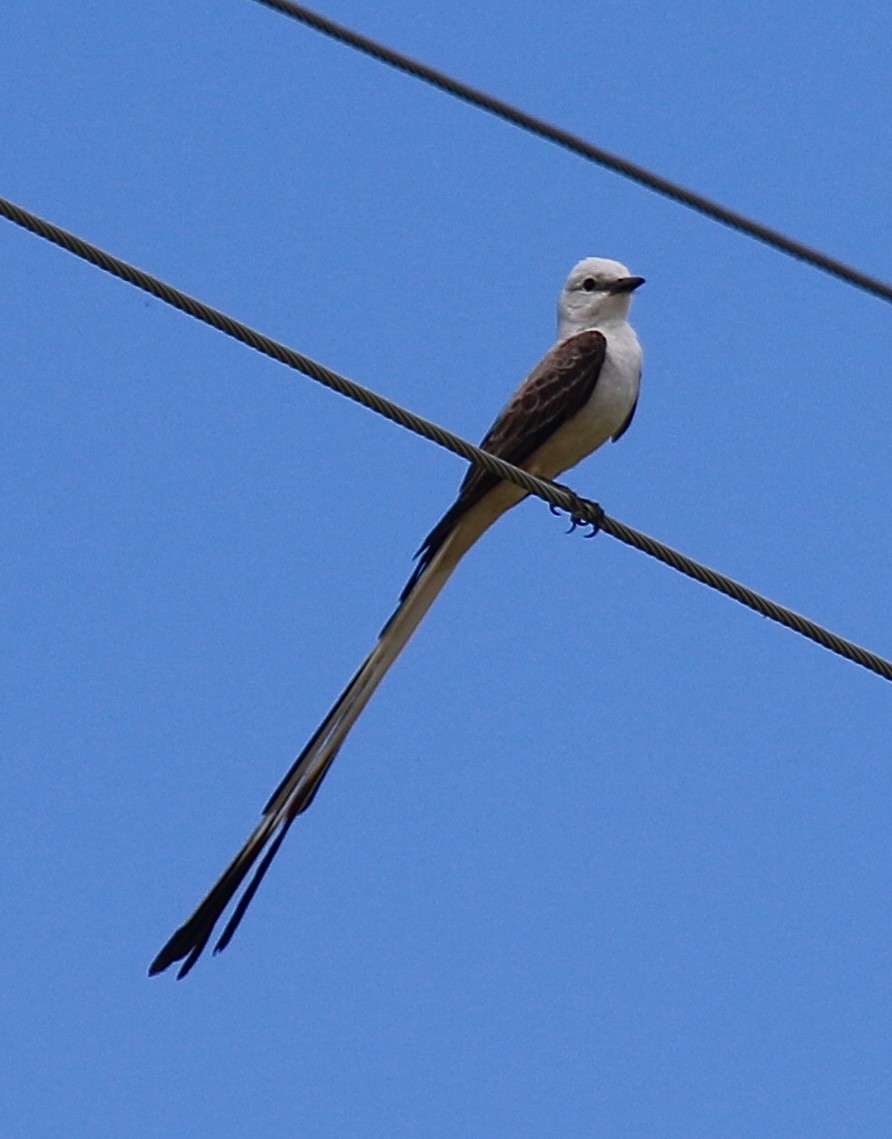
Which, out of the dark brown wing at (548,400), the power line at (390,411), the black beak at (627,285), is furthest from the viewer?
the black beak at (627,285)

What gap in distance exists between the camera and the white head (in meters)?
6.41

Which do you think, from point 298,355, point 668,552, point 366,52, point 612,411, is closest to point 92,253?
point 298,355

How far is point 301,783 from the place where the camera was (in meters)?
4.86

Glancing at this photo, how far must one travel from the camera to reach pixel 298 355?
3842 mm

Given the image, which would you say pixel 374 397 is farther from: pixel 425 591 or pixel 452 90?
pixel 425 591

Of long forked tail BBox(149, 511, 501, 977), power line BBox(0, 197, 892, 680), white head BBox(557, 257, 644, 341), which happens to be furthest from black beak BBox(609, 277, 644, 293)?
power line BBox(0, 197, 892, 680)

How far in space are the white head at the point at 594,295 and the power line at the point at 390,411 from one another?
2.17 meters

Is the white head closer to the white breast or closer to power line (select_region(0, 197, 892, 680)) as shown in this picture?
the white breast

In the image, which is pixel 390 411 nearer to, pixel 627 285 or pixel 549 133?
pixel 549 133

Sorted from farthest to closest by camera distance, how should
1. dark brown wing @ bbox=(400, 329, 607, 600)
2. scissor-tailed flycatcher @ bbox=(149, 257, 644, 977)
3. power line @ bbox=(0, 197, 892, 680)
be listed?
1. dark brown wing @ bbox=(400, 329, 607, 600)
2. scissor-tailed flycatcher @ bbox=(149, 257, 644, 977)
3. power line @ bbox=(0, 197, 892, 680)

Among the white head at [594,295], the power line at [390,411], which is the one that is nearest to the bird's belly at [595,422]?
the white head at [594,295]

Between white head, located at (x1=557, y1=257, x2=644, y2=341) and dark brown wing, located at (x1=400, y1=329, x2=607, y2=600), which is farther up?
white head, located at (x1=557, y1=257, x2=644, y2=341)

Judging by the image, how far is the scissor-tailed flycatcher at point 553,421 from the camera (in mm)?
5441

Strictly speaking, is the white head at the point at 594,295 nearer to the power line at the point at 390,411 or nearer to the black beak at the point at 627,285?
the black beak at the point at 627,285
